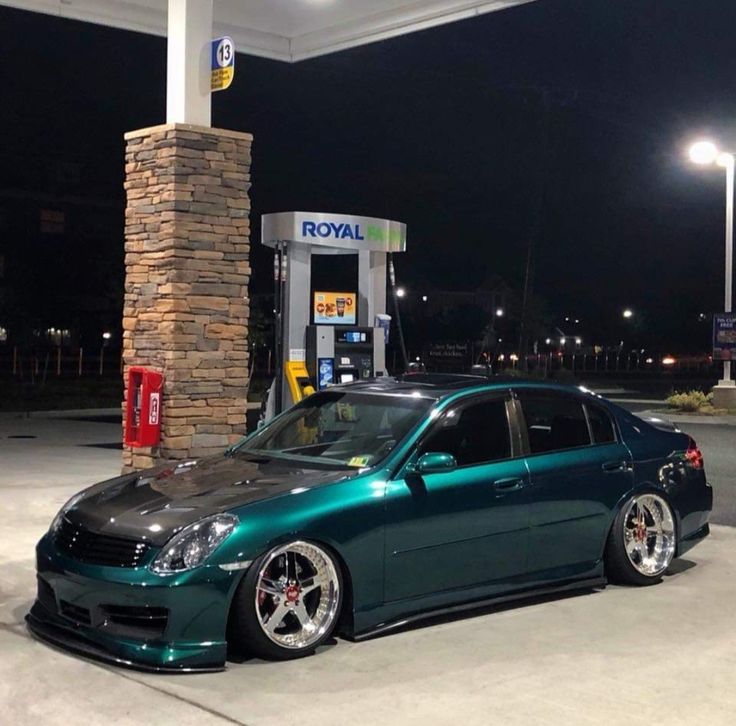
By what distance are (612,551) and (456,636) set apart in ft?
5.39

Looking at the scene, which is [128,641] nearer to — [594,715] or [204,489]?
[204,489]

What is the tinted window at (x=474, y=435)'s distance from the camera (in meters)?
6.49

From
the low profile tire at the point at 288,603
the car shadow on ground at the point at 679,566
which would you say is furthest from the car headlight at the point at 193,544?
the car shadow on ground at the point at 679,566

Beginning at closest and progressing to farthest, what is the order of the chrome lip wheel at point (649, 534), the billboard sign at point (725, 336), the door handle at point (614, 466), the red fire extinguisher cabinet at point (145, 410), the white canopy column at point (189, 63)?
the door handle at point (614, 466), the chrome lip wheel at point (649, 534), the red fire extinguisher cabinet at point (145, 410), the white canopy column at point (189, 63), the billboard sign at point (725, 336)

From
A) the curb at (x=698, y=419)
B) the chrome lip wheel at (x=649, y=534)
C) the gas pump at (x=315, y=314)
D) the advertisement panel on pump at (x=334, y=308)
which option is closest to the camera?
the chrome lip wheel at (x=649, y=534)

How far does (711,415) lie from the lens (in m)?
25.6

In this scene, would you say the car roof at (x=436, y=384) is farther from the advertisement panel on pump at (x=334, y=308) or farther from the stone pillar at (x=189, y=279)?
the advertisement panel on pump at (x=334, y=308)

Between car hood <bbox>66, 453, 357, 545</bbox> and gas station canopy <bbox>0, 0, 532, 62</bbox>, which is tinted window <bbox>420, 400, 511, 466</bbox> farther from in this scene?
gas station canopy <bbox>0, 0, 532, 62</bbox>

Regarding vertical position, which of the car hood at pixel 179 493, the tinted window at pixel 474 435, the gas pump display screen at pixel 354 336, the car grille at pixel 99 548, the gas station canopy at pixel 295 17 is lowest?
the car grille at pixel 99 548

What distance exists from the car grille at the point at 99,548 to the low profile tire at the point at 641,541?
11.1ft

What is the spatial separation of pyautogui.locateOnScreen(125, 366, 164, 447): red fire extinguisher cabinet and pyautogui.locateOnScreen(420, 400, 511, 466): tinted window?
14.5 ft

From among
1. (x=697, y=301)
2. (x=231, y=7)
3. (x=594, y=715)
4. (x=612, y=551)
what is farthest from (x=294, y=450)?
(x=697, y=301)

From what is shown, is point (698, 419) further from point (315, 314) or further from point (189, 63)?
point (189, 63)

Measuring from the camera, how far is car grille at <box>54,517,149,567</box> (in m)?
5.38
